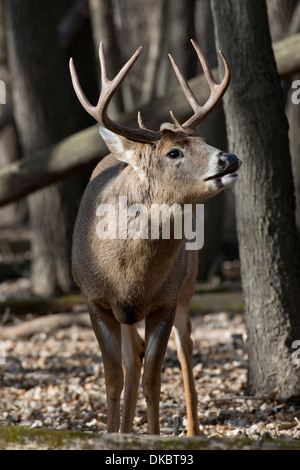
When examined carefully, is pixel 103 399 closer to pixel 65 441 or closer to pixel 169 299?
pixel 169 299

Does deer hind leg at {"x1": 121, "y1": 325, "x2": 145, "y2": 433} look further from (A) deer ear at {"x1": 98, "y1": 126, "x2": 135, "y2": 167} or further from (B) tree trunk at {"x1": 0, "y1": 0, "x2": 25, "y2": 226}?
(B) tree trunk at {"x1": 0, "y1": 0, "x2": 25, "y2": 226}

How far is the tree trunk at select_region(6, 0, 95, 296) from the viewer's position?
10.3 meters

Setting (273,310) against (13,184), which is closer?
(273,310)

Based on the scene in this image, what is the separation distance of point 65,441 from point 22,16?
830cm

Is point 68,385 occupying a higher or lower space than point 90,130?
lower

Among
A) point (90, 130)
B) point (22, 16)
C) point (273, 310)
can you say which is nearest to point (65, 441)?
point (273, 310)

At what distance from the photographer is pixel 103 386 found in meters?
6.67

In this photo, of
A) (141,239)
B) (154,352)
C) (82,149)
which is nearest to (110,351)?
(154,352)

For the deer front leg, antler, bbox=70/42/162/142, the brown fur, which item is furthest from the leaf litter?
antler, bbox=70/42/162/142

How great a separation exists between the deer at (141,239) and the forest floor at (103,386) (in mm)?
484

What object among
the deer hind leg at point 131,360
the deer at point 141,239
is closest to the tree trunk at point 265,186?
the deer at point 141,239

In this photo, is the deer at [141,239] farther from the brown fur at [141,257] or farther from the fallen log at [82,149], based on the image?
the fallen log at [82,149]

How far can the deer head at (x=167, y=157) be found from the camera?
4539 millimetres

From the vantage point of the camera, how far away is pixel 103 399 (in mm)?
6277
